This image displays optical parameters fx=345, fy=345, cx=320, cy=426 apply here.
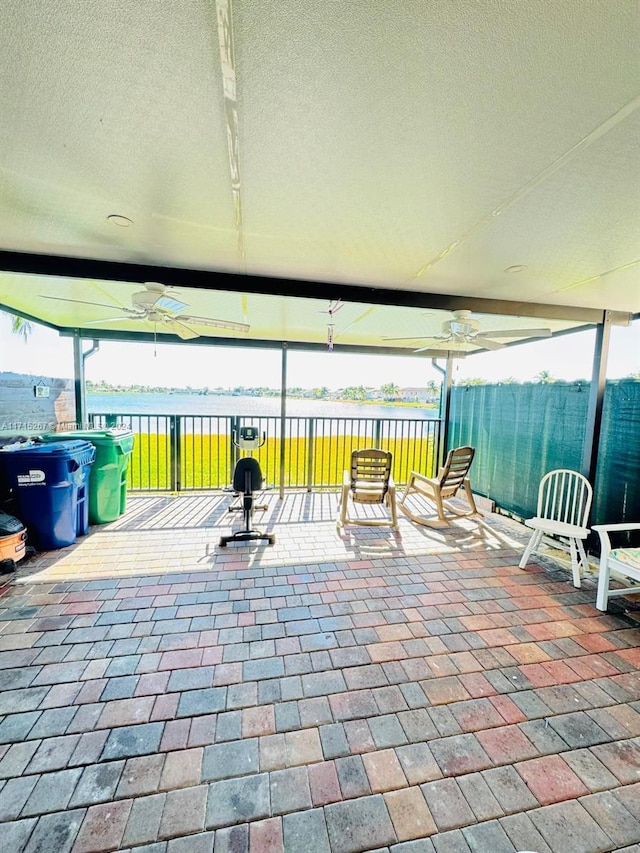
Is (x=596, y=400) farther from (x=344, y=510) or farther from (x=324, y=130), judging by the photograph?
(x=324, y=130)

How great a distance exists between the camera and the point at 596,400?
3.52 m

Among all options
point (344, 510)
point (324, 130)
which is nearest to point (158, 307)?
point (324, 130)

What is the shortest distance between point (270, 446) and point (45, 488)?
358cm

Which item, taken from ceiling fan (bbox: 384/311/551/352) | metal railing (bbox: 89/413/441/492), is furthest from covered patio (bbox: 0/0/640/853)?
metal railing (bbox: 89/413/441/492)

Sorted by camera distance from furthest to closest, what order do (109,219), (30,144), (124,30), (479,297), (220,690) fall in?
(479,297) < (109,219) < (220,690) < (30,144) < (124,30)

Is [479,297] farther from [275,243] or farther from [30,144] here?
[30,144]

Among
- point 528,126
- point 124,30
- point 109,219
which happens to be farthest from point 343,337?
point 124,30

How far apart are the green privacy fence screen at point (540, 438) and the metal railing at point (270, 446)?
85cm

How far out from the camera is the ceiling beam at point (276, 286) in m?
2.60

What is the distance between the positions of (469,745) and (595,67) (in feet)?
8.34

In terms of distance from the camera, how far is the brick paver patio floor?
1231mm

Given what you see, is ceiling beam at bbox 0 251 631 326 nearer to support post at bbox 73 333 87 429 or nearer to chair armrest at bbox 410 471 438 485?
chair armrest at bbox 410 471 438 485

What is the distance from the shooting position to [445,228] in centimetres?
204

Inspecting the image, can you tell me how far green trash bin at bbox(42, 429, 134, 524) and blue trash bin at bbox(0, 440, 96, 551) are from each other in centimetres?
43
